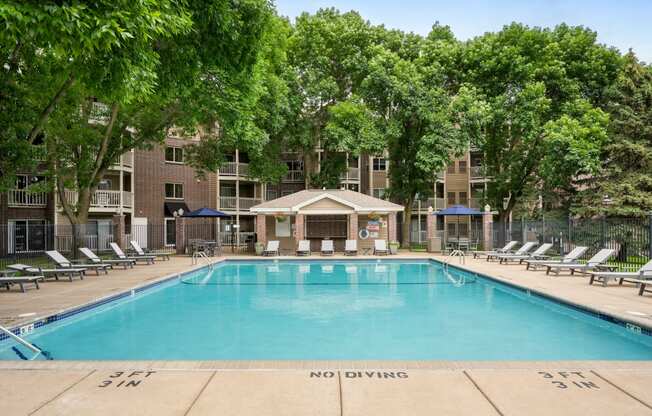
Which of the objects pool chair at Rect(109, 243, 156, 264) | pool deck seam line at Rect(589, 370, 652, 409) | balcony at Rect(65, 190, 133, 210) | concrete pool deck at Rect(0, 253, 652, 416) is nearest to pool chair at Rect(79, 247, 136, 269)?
pool chair at Rect(109, 243, 156, 264)

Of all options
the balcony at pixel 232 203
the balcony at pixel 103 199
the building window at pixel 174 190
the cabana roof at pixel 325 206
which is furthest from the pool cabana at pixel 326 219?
the building window at pixel 174 190

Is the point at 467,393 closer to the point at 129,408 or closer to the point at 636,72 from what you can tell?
the point at 129,408

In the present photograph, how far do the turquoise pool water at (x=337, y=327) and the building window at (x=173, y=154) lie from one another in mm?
21512

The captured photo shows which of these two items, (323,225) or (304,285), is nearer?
(304,285)

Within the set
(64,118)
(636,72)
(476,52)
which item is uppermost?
(476,52)

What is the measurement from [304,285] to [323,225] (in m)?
12.8

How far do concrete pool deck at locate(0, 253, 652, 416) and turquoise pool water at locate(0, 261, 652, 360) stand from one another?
1.94 metres

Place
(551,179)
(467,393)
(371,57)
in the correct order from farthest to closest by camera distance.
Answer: (371,57) → (551,179) → (467,393)

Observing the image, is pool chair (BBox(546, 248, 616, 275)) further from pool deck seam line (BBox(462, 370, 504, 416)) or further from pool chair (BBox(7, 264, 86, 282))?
pool chair (BBox(7, 264, 86, 282))

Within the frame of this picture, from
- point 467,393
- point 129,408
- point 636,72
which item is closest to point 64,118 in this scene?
point 129,408

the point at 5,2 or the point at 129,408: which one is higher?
the point at 5,2

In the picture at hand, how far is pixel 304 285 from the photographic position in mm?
15719

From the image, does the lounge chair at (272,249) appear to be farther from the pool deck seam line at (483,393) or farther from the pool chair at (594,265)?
the pool deck seam line at (483,393)

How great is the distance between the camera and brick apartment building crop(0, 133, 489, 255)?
27812 mm
